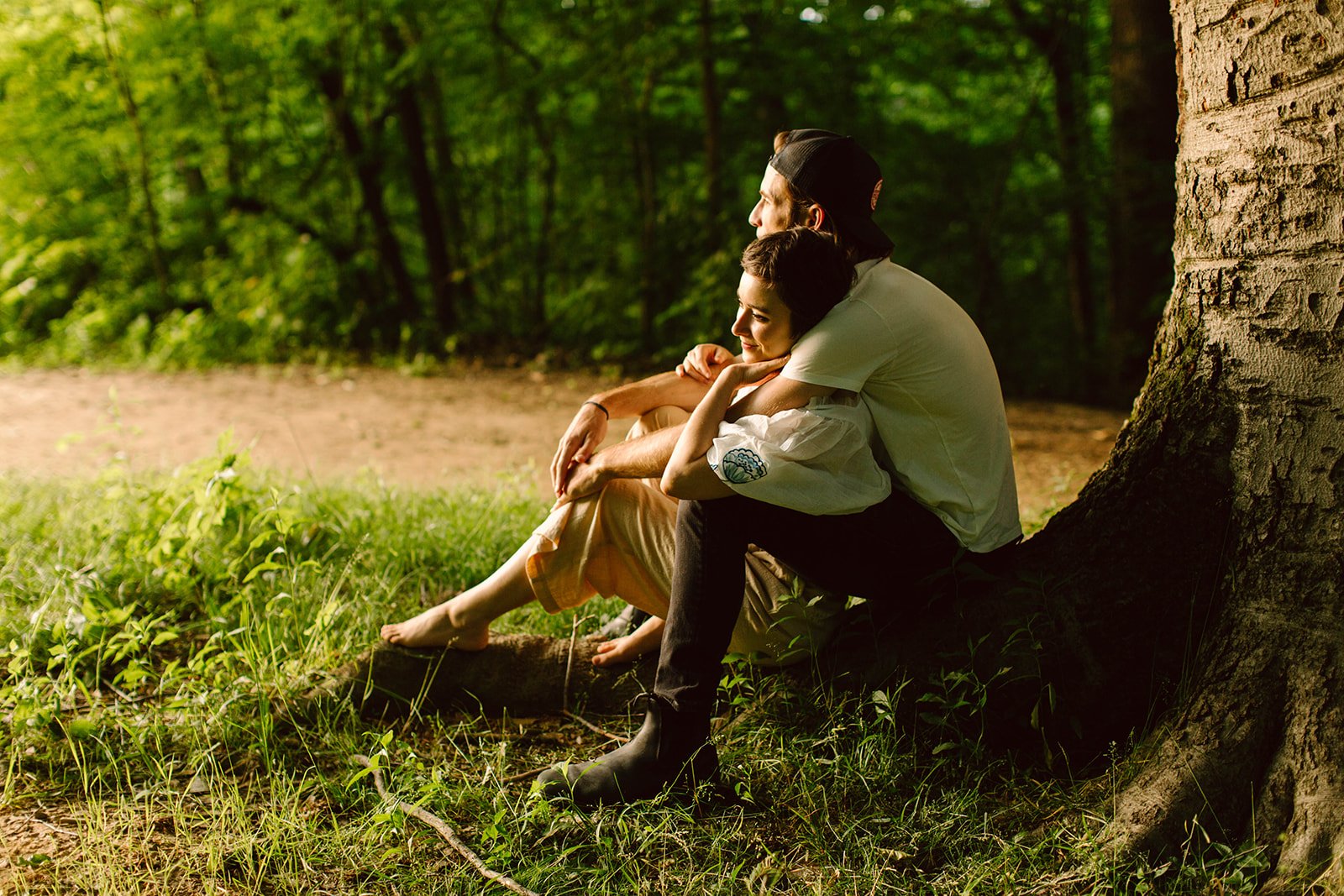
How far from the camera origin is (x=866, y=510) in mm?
2445

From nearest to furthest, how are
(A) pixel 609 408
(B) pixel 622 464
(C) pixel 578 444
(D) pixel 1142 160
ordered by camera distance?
(B) pixel 622 464 → (C) pixel 578 444 → (A) pixel 609 408 → (D) pixel 1142 160

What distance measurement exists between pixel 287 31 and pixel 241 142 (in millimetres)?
1776

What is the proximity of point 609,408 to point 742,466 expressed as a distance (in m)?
0.74

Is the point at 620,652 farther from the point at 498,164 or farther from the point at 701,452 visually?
the point at 498,164

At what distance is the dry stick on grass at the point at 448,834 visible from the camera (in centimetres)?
219

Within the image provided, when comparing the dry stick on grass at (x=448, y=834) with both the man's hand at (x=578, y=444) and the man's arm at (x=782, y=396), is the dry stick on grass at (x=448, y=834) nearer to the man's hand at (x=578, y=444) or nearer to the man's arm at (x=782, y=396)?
the man's hand at (x=578, y=444)

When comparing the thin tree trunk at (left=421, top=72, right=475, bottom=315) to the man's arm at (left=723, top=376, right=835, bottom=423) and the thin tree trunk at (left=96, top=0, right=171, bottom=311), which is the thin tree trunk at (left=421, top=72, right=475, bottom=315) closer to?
the thin tree trunk at (left=96, top=0, right=171, bottom=311)

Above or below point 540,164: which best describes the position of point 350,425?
below

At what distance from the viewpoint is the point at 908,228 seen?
8.77 metres

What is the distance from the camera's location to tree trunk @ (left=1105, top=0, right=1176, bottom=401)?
21.8 ft

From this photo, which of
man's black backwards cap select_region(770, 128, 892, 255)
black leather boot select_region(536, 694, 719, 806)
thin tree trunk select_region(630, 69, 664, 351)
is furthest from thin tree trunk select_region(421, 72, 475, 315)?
black leather boot select_region(536, 694, 719, 806)

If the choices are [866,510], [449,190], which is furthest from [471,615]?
[449,190]

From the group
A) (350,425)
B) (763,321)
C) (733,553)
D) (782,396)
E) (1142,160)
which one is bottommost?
(350,425)

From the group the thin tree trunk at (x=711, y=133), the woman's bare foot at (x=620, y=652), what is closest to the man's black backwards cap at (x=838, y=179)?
the woman's bare foot at (x=620, y=652)
